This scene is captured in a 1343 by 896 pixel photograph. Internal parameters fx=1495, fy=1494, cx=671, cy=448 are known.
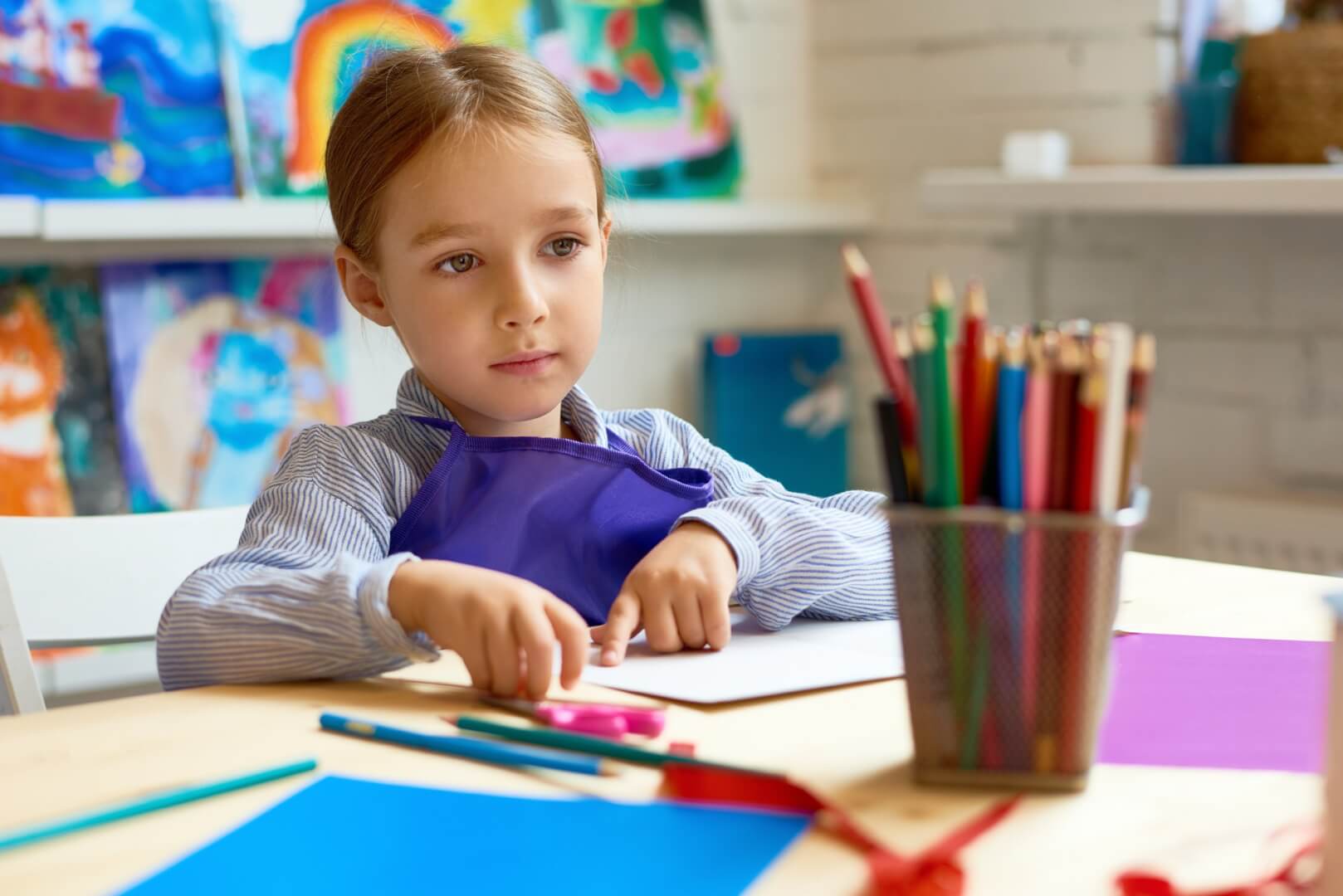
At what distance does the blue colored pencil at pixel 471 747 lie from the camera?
60 centimetres

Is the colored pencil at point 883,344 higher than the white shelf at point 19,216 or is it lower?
lower

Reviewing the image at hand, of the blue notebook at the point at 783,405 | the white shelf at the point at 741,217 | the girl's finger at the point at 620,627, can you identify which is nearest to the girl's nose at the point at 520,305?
the girl's finger at the point at 620,627

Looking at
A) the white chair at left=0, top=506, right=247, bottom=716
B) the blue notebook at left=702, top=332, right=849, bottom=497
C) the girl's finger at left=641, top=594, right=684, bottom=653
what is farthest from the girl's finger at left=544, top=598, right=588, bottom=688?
the blue notebook at left=702, top=332, right=849, bottom=497

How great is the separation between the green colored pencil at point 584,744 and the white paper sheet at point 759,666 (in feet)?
0.30

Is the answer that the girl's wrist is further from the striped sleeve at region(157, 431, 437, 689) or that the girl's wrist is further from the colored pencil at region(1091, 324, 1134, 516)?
the colored pencil at region(1091, 324, 1134, 516)

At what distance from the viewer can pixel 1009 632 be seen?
1.82 ft

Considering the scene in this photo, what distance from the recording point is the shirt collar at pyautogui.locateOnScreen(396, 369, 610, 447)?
1.03 m

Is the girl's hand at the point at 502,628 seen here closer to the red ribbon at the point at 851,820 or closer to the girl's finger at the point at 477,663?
the girl's finger at the point at 477,663

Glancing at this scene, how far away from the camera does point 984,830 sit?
0.53m

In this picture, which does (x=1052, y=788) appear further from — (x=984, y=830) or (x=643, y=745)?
(x=643, y=745)

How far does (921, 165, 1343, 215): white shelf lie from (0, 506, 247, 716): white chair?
1.43m

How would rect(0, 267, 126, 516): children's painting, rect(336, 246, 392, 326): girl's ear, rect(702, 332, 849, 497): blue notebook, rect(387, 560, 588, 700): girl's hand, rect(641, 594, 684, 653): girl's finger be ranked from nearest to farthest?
1. rect(387, 560, 588, 700): girl's hand
2. rect(641, 594, 684, 653): girl's finger
3. rect(336, 246, 392, 326): girl's ear
4. rect(0, 267, 126, 516): children's painting
5. rect(702, 332, 849, 497): blue notebook

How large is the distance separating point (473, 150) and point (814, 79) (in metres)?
1.98

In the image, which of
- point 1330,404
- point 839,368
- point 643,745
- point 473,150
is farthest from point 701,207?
point 643,745
